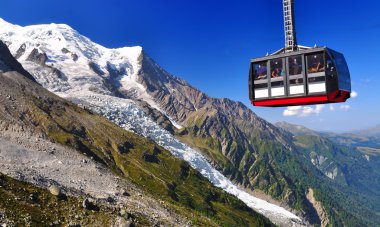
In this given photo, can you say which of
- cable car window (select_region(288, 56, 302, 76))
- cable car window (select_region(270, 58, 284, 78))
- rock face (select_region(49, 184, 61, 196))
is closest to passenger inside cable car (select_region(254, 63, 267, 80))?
cable car window (select_region(270, 58, 284, 78))

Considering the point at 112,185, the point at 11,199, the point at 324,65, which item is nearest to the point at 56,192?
the point at 11,199

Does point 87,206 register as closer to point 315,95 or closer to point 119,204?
point 119,204

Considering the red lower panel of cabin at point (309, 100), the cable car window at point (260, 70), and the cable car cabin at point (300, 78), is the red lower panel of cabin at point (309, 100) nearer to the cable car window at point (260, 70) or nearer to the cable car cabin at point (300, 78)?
the cable car cabin at point (300, 78)

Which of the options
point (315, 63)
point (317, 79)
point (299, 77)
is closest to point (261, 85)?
point (299, 77)

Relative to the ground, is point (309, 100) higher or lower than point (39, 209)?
higher

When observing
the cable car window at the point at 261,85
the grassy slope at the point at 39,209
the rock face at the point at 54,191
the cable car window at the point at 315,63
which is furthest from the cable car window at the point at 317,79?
the rock face at the point at 54,191

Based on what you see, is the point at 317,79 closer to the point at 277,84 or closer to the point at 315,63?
the point at 315,63
